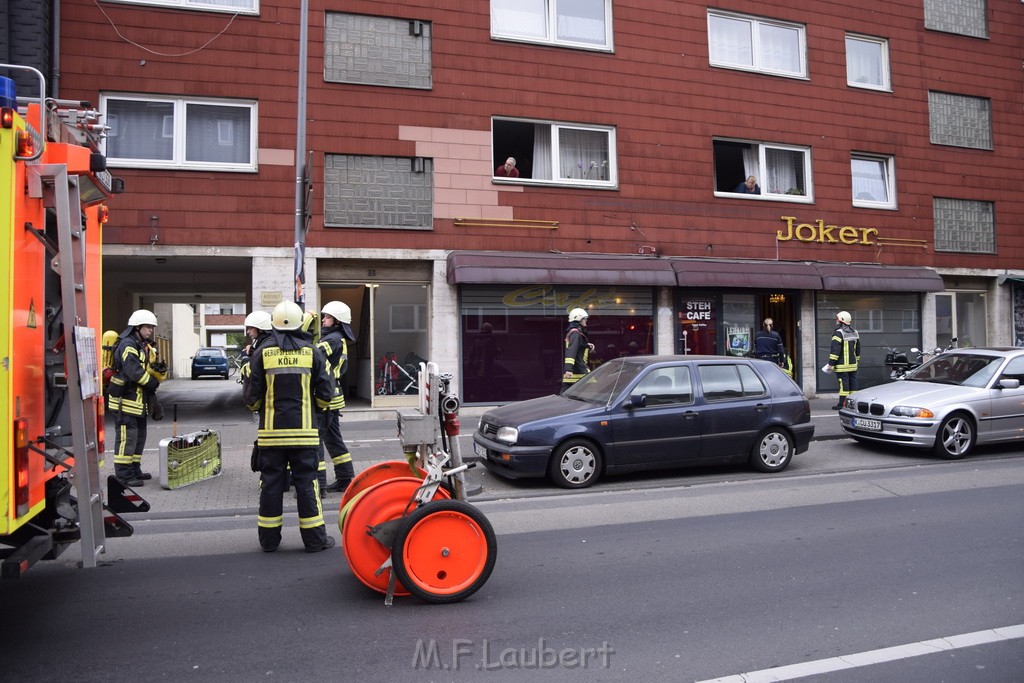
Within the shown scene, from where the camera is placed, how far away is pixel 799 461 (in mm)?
10125

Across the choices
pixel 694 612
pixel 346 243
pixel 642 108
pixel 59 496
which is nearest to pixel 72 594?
pixel 59 496

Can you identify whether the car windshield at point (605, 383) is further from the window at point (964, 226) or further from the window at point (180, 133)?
the window at point (964, 226)

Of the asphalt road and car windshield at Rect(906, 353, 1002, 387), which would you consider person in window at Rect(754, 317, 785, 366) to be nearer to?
car windshield at Rect(906, 353, 1002, 387)

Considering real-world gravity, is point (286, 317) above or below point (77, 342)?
above

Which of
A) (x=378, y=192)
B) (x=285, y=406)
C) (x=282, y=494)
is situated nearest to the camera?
(x=285, y=406)

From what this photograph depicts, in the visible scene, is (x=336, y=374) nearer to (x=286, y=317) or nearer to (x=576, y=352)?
(x=286, y=317)

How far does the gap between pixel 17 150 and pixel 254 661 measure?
2770 mm

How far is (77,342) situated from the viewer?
4027 mm

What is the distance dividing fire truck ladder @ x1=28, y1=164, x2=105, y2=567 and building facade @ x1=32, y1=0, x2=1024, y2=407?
10312mm

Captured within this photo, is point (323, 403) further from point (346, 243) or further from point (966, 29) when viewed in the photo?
point (966, 29)

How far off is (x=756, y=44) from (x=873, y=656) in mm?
16892

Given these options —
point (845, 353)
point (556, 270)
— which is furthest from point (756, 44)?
point (845, 353)

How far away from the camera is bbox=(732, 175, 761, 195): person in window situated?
58.1 feet

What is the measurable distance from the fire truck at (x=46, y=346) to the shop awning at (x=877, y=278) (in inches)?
638
